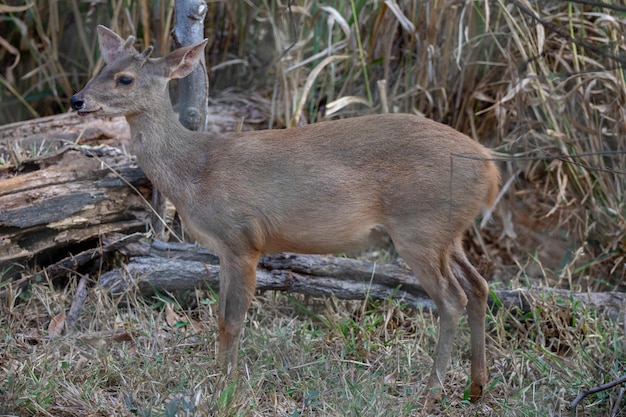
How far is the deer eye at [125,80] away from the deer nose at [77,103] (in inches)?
9.6

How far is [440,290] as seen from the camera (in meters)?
4.44

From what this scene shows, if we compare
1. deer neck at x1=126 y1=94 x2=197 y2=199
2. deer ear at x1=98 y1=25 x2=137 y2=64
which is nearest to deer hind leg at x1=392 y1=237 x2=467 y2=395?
deer neck at x1=126 y1=94 x2=197 y2=199

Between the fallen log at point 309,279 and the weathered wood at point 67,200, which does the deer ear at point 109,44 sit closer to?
the weathered wood at point 67,200

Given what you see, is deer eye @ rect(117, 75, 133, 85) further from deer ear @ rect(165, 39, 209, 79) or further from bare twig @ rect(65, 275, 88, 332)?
bare twig @ rect(65, 275, 88, 332)

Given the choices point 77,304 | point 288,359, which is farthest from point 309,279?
point 77,304

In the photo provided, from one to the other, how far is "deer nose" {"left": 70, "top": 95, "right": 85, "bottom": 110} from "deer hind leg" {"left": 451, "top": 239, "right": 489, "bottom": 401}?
7.06 ft

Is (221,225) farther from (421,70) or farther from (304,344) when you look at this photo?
(421,70)

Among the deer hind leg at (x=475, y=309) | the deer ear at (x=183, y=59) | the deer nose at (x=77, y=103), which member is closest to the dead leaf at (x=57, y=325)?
the deer nose at (x=77, y=103)

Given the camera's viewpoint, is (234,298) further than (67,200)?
No

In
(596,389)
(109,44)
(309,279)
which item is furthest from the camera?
(309,279)

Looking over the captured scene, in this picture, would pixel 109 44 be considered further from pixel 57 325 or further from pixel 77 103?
pixel 57 325

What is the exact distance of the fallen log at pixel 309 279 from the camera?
17.1 feet

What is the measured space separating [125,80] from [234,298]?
131 cm

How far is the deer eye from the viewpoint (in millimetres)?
4543
